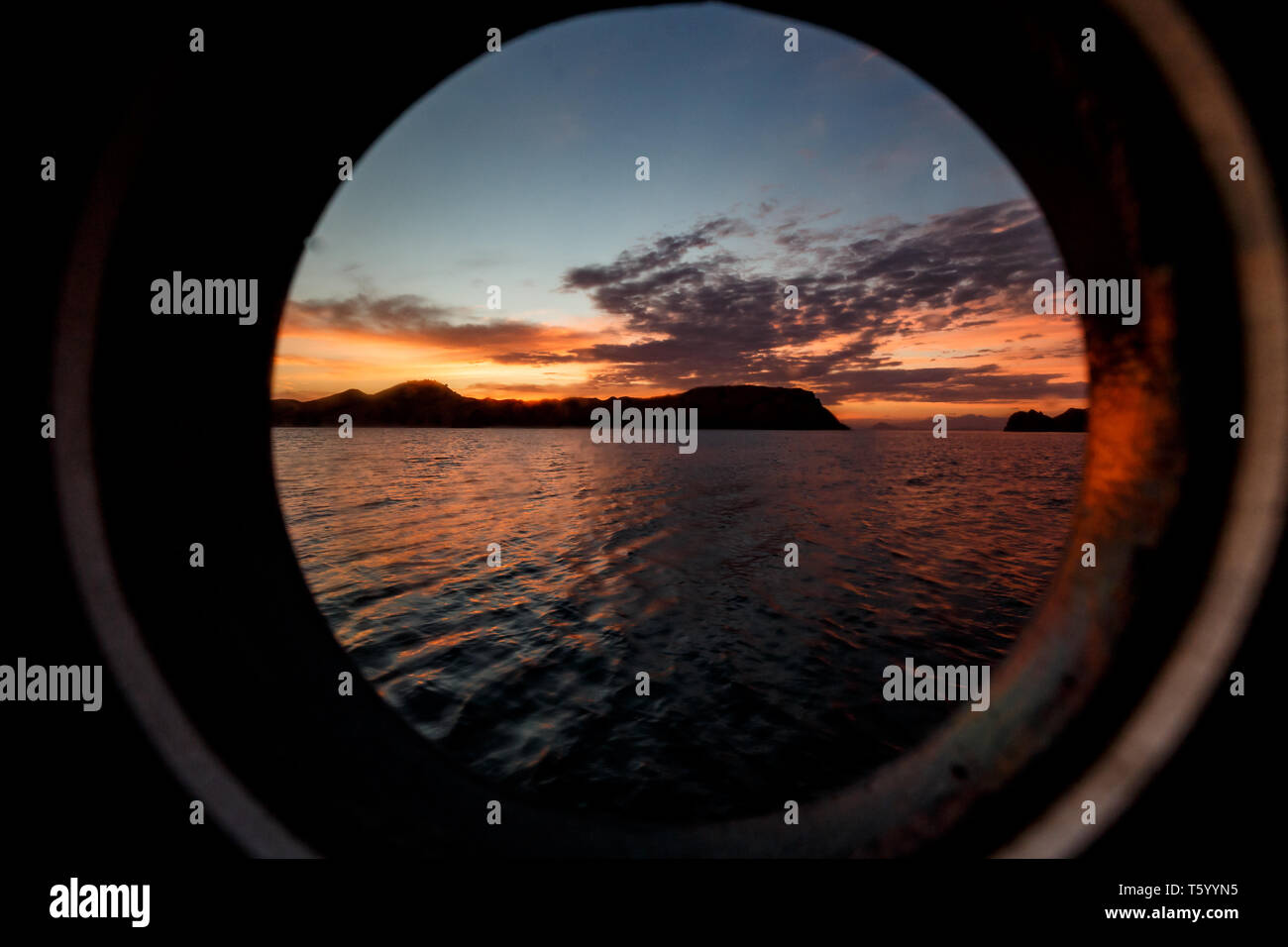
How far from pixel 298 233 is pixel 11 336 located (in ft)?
3.94

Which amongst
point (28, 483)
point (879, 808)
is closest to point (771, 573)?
point (879, 808)

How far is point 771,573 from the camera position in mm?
11883

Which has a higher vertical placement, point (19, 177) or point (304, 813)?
point (19, 177)

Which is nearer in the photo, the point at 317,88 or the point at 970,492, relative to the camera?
the point at 317,88

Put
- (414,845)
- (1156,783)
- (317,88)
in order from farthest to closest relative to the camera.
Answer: (317,88)
(414,845)
(1156,783)

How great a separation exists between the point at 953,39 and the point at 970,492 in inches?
1259

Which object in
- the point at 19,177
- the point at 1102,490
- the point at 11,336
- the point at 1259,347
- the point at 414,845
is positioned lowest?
the point at 414,845

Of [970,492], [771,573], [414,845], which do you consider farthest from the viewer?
[970,492]

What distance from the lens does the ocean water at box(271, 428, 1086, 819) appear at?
482 centimetres

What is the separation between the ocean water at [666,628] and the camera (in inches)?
190

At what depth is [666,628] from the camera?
27.6 ft

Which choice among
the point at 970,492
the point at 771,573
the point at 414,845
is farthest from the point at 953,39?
the point at 970,492

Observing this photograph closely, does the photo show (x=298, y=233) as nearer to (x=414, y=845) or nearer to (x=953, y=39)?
(x=414, y=845)

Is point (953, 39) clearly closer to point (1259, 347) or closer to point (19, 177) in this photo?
point (1259, 347)
